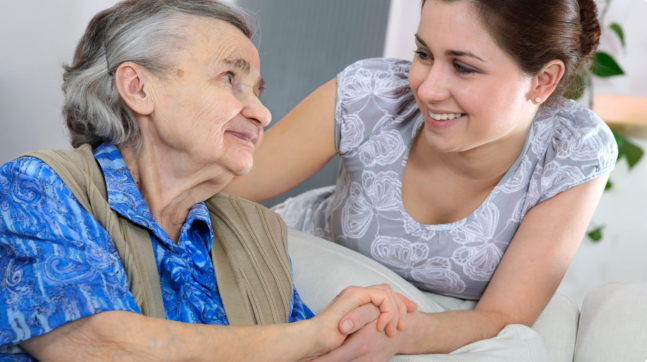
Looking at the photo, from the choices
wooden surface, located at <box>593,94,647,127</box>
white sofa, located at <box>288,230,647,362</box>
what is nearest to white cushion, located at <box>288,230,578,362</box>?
white sofa, located at <box>288,230,647,362</box>

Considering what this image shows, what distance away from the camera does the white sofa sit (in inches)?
57.1

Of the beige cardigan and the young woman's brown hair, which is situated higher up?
the young woman's brown hair

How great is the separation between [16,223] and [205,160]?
37 cm

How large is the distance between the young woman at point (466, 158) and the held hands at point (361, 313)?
7cm

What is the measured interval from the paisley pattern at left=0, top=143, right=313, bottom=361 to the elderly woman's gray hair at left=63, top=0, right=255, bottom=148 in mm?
95

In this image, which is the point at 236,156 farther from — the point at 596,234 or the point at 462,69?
the point at 596,234

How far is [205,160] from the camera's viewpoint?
3.76 ft

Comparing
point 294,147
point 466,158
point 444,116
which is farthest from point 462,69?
point 294,147

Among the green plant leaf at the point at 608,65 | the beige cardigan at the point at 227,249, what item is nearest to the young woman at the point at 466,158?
the beige cardigan at the point at 227,249

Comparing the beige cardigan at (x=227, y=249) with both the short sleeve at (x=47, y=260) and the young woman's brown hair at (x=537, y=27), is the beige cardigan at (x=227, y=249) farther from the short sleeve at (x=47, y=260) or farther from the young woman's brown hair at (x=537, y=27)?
the young woman's brown hair at (x=537, y=27)

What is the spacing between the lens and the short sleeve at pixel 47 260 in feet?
2.68

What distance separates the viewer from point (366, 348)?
48.1 inches

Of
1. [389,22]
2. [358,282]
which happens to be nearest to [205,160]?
[358,282]

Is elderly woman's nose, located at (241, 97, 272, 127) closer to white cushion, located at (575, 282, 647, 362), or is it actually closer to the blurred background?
A: the blurred background
